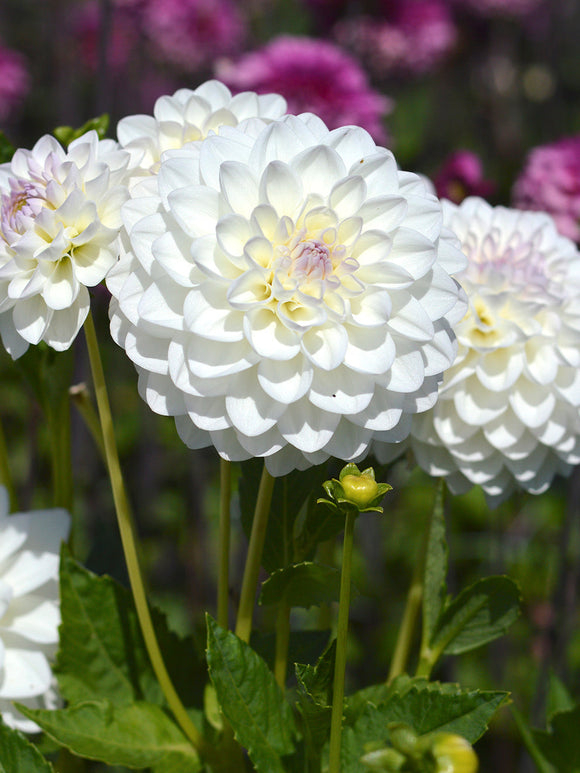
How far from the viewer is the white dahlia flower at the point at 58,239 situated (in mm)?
463

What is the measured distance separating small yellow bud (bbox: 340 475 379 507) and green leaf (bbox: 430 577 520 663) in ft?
0.65

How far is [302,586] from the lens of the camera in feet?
1.68

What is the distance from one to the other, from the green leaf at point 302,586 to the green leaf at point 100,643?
0.11 metres

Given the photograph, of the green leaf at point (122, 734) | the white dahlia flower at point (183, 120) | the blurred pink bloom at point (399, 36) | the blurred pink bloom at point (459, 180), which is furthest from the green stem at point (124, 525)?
the blurred pink bloom at point (399, 36)

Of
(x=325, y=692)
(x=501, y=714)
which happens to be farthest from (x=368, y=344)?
(x=501, y=714)

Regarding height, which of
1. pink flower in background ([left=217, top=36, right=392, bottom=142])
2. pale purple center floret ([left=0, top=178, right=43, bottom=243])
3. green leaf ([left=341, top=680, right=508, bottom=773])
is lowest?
green leaf ([left=341, top=680, right=508, bottom=773])

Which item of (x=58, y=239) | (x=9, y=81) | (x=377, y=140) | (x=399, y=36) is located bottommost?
(x=58, y=239)

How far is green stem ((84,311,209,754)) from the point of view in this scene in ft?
1.62

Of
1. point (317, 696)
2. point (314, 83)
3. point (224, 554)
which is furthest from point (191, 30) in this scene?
point (317, 696)

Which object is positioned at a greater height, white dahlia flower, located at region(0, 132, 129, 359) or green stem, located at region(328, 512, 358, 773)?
white dahlia flower, located at region(0, 132, 129, 359)

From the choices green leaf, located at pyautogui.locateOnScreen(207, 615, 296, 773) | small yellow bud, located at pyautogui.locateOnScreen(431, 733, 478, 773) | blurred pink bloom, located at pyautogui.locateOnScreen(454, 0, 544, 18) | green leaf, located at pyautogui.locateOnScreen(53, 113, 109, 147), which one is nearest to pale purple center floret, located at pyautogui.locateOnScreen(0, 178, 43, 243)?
green leaf, located at pyautogui.locateOnScreen(53, 113, 109, 147)

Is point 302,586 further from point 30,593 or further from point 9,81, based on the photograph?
point 9,81

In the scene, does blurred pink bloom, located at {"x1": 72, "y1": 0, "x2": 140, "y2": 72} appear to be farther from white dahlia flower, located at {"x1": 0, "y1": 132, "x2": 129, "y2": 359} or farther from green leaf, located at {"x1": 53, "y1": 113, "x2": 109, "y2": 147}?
white dahlia flower, located at {"x1": 0, "y1": 132, "x2": 129, "y2": 359}

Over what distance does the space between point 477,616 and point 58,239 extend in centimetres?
37
